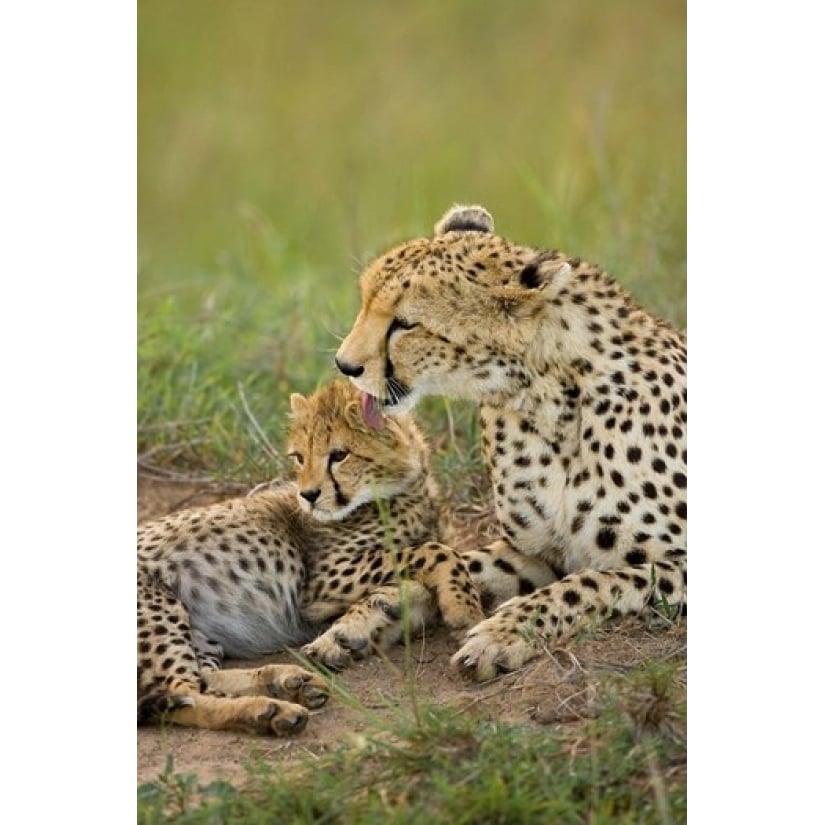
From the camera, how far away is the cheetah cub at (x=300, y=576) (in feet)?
12.1

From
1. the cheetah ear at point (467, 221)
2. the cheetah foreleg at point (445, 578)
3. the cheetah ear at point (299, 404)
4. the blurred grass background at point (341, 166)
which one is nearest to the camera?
the cheetah foreleg at point (445, 578)

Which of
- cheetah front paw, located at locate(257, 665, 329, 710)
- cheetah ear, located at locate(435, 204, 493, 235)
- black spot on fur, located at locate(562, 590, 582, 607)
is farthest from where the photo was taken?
cheetah ear, located at locate(435, 204, 493, 235)

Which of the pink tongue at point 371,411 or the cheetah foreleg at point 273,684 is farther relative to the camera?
the pink tongue at point 371,411

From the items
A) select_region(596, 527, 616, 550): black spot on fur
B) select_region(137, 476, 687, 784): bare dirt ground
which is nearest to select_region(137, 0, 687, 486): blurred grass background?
select_region(596, 527, 616, 550): black spot on fur

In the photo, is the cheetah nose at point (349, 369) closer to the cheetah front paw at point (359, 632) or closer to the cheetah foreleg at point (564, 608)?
the cheetah front paw at point (359, 632)

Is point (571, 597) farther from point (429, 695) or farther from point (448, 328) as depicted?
point (448, 328)

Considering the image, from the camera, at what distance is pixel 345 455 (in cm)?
429

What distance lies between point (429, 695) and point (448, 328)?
84 centimetres

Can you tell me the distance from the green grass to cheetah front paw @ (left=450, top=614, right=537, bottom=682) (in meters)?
0.28

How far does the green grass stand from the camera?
3121 mm

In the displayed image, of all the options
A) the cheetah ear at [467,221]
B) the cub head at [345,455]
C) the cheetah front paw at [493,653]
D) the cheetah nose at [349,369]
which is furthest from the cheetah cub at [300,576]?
the cheetah ear at [467,221]

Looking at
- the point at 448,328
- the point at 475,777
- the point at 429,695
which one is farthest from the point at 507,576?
the point at 475,777

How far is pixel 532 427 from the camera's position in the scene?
13.2ft

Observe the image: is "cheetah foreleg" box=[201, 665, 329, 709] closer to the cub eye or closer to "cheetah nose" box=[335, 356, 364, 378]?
"cheetah nose" box=[335, 356, 364, 378]
